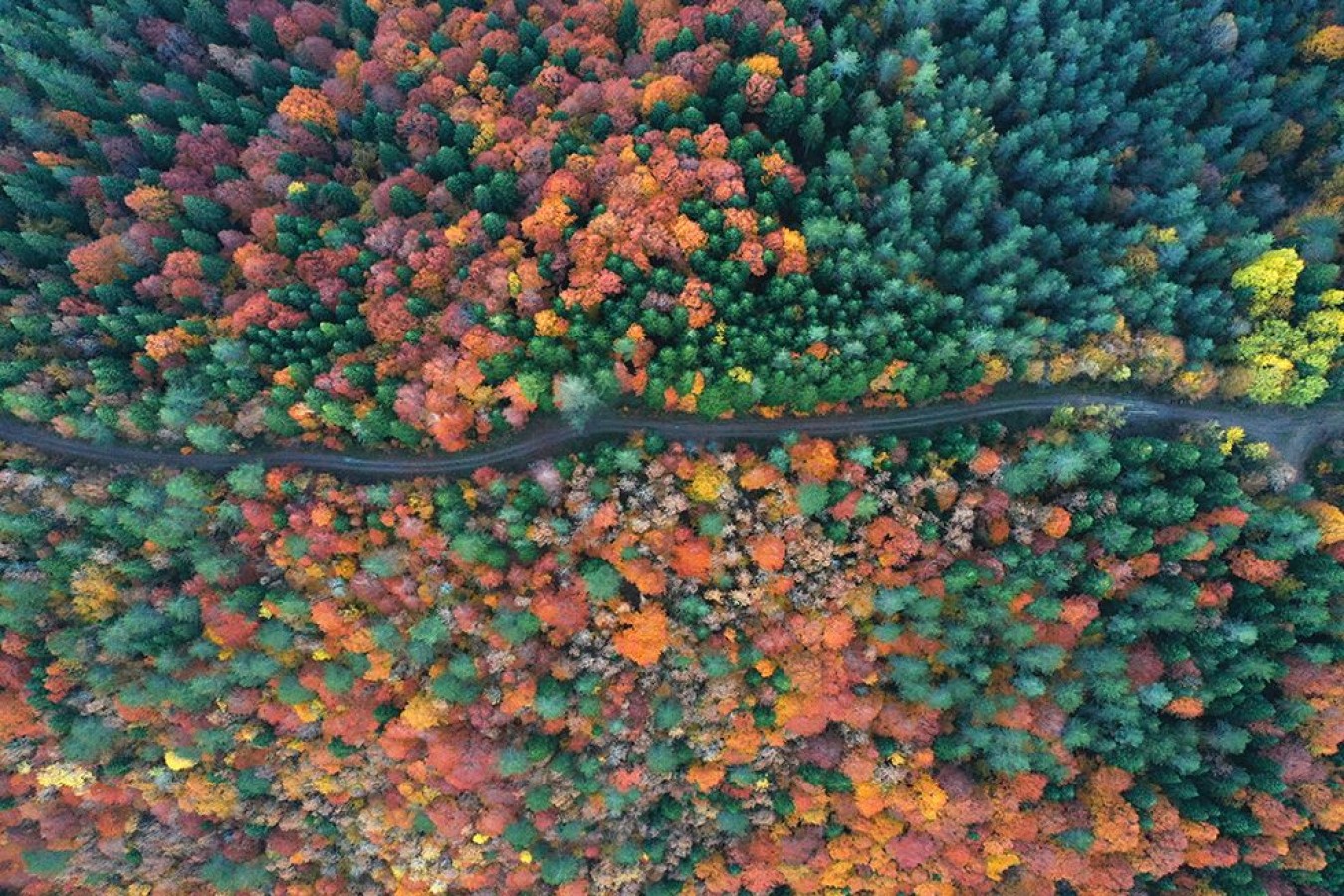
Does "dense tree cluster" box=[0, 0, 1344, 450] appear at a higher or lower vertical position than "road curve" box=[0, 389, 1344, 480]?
higher

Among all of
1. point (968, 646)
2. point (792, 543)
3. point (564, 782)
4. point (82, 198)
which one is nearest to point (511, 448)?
point (792, 543)

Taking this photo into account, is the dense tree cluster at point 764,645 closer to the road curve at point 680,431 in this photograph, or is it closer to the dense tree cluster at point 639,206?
the road curve at point 680,431

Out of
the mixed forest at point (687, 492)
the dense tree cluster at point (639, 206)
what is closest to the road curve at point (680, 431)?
the mixed forest at point (687, 492)

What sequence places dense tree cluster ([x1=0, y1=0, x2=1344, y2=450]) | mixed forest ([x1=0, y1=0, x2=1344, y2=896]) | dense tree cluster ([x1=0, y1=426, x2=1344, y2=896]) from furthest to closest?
dense tree cluster ([x1=0, y1=0, x2=1344, y2=450]), mixed forest ([x1=0, y1=0, x2=1344, y2=896]), dense tree cluster ([x1=0, y1=426, x2=1344, y2=896])

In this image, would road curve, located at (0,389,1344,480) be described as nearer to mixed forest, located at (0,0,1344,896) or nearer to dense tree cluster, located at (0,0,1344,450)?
mixed forest, located at (0,0,1344,896)

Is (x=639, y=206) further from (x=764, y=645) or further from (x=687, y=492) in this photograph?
(x=764, y=645)

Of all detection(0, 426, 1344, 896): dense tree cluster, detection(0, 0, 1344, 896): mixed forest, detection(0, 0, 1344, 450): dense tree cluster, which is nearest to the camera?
detection(0, 426, 1344, 896): dense tree cluster

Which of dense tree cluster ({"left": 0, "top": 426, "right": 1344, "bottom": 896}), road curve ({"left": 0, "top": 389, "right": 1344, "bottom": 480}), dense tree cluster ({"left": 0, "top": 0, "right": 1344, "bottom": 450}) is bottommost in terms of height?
dense tree cluster ({"left": 0, "top": 426, "right": 1344, "bottom": 896})

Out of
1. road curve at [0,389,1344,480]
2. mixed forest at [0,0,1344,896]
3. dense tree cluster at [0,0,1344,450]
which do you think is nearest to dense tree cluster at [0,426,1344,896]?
mixed forest at [0,0,1344,896]

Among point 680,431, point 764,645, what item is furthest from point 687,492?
point 764,645
